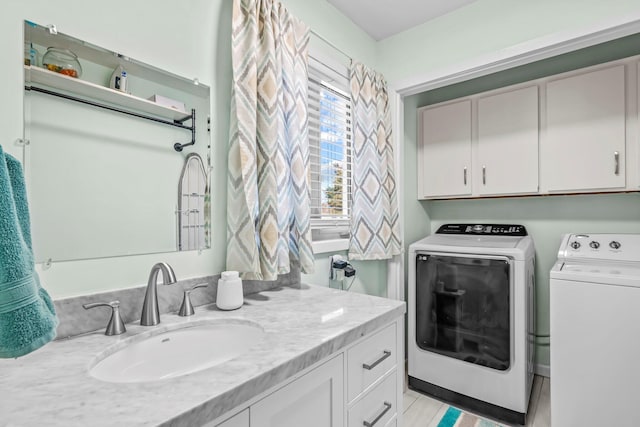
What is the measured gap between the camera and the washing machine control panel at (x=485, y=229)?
2480 mm

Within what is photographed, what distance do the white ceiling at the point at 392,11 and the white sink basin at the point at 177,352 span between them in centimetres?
193

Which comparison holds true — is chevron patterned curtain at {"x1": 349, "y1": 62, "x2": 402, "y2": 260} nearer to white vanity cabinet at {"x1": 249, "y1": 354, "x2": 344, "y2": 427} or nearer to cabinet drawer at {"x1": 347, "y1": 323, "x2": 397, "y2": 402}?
cabinet drawer at {"x1": 347, "y1": 323, "x2": 397, "y2": 402}

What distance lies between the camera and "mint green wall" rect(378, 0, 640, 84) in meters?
1.65

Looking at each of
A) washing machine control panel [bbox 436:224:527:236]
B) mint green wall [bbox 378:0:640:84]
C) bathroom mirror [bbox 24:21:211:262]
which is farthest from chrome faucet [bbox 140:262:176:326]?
washing machine control panel [bbox 436:224:527:236]

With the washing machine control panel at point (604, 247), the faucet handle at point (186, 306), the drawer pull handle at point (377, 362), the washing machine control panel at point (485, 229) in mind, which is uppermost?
the washing machine control panel at point (485, 229)

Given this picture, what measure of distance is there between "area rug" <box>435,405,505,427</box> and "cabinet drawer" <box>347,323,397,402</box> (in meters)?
1.07

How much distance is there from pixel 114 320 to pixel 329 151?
4.95 ft

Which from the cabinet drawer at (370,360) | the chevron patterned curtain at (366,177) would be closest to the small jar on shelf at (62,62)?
the cabinet drawer at (370,360)

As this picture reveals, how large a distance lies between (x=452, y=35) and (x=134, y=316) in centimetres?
235

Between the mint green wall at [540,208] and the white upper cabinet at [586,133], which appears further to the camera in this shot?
the mint green wall at [540,208]

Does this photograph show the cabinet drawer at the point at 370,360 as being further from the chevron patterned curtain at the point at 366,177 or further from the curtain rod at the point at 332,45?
the curtain rod at the point at 332,45

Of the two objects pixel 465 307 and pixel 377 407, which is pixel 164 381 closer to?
pixel 377 407

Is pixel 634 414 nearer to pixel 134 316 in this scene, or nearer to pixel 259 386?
pixel 259 386

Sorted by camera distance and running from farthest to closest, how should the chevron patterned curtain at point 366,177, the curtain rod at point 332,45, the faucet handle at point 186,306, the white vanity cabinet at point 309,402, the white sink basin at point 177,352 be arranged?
the chevron patterned curtain at point 366,177 → the curtain rod at point 332,45 → the faucet handle at point 186,306 → the white sink basin at point 177,352 → the white vanity cabinet at point 309,402
